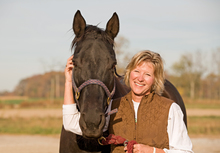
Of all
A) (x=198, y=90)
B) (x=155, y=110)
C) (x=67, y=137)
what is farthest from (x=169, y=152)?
(x=198, y=90)

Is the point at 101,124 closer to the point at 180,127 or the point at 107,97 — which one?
the point at 107,97

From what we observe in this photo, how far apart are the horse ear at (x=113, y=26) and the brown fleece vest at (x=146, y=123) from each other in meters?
0.83

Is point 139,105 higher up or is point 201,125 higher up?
point 139,105

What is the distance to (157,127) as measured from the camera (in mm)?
2268

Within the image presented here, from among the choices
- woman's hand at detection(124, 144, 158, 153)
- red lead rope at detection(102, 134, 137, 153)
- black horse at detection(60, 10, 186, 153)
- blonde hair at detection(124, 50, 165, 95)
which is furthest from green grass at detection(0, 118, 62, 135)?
woman's hand at detection(124, 144, 158, 153)

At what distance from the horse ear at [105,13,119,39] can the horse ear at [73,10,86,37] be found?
0.28m

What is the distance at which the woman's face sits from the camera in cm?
244

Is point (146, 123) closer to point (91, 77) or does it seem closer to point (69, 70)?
point (91, 77)

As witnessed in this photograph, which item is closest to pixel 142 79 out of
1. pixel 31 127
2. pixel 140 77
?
pixel 140 77

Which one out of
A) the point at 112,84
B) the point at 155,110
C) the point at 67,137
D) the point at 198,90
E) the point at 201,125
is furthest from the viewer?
the point at 198,90

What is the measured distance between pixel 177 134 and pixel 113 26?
4.59 feet

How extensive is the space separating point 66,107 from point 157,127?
3.01ft

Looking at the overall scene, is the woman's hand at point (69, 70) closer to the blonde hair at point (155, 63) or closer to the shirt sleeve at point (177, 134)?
the blonde hair at point (155, 63)

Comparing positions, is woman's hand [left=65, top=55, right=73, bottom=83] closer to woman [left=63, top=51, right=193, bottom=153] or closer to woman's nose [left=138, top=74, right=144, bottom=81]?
woman [left=63, top=51, right=193, bottom=153]
